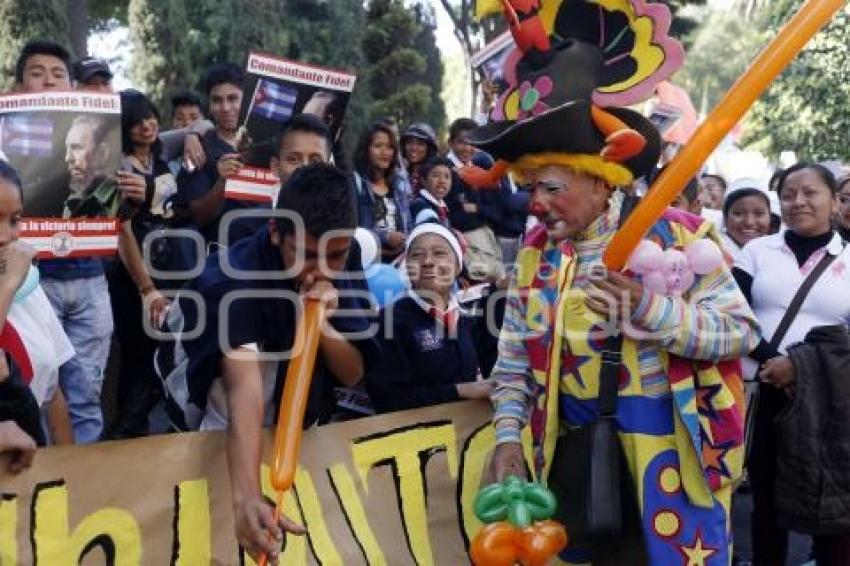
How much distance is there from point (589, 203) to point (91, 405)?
2.11 meters

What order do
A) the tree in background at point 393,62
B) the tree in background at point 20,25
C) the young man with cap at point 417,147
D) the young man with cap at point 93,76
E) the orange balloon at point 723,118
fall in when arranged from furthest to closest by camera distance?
the tree in background at point 393,62 < the tree in background at point 20,25 < the young man with cap at point 417,147 < the young man with cap at point 93,76 < the orange balloon at point 723,118

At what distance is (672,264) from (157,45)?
1289 cm

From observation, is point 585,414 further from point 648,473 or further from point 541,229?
point 541,229

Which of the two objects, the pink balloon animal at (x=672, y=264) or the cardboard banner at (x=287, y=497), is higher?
the pink balloon animal at (x=672, y=264)

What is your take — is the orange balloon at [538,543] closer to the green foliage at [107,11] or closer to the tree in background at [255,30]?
the tree in background at [255,30]

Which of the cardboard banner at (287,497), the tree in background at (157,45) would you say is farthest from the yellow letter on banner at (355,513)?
the tree in background at (157,45)

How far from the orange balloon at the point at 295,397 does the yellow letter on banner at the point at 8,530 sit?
79 centimetres

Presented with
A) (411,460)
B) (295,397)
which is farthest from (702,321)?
(411,460)

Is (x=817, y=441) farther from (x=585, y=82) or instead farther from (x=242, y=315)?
(x=242, y=315)

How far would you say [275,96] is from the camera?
4.85 metres

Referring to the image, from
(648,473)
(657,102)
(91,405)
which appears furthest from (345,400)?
(657,102)

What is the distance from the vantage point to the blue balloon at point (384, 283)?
161 inches

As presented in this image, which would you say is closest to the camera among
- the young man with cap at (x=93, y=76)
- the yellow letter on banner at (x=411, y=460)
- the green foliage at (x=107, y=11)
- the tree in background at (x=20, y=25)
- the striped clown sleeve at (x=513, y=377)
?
the striped clown sleeve at (x=513, y=377)

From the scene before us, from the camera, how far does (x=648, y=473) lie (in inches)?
105
